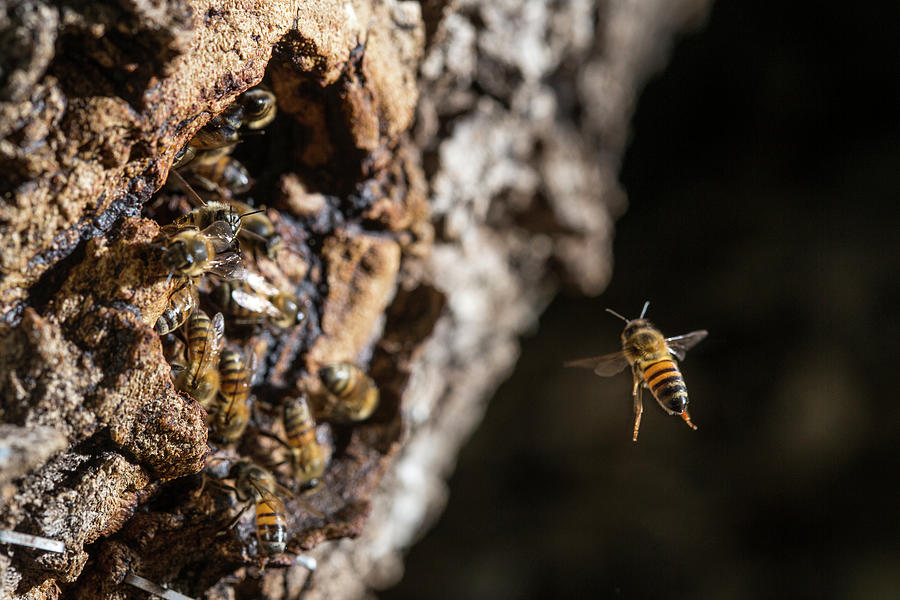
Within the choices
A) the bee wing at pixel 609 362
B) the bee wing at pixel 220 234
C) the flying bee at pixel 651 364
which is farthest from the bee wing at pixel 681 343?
the bee wing at pixel 220 234

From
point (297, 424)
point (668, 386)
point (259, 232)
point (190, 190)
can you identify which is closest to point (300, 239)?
point (259, 232)

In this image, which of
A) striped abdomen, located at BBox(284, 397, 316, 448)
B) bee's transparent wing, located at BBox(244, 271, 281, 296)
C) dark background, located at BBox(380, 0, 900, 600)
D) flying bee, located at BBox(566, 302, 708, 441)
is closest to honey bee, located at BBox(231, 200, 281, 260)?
bee's transparent wing, located at BBox(244, 271, 281, 296)

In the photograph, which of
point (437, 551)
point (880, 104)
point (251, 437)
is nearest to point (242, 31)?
point (251, 437)

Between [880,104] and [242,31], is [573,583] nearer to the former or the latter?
[880,104]

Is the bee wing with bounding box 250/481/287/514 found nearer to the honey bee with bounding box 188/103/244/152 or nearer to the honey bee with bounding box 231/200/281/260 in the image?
the honey bee with bounding box 231/200/281/260

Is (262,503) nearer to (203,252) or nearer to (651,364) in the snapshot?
(203,252)

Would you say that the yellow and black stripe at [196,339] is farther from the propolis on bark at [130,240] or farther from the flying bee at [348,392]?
the flying bee at [348,392]

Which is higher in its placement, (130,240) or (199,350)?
(130,240)
